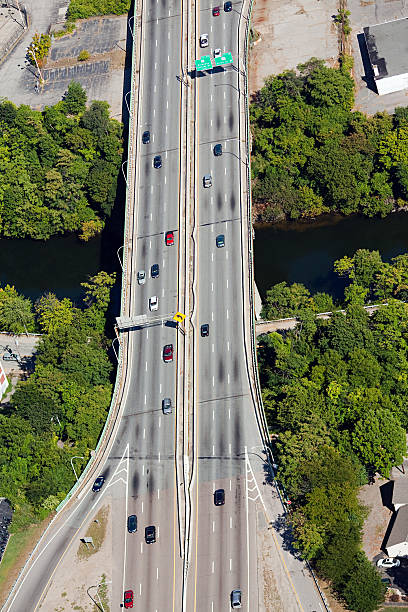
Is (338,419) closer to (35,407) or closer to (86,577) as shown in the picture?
(86,577)

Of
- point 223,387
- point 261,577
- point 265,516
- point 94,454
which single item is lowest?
point 261,577

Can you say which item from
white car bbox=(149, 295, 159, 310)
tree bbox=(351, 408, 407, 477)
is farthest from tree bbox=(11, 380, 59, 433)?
tree bbox=(351, 408, 407, 477)

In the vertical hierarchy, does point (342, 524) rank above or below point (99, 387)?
below

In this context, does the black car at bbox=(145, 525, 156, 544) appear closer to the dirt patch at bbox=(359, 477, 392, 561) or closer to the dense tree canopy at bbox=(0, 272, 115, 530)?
the dense tree canopy at bbox=(0, 272, 115, 530)

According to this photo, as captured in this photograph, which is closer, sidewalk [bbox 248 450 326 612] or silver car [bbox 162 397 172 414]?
sidewalk [bbox 248 450 326 612]

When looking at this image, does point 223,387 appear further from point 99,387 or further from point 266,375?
point 99,387

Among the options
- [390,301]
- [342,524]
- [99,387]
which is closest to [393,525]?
[342,524]

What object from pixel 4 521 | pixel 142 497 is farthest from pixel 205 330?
pixel 4 521
